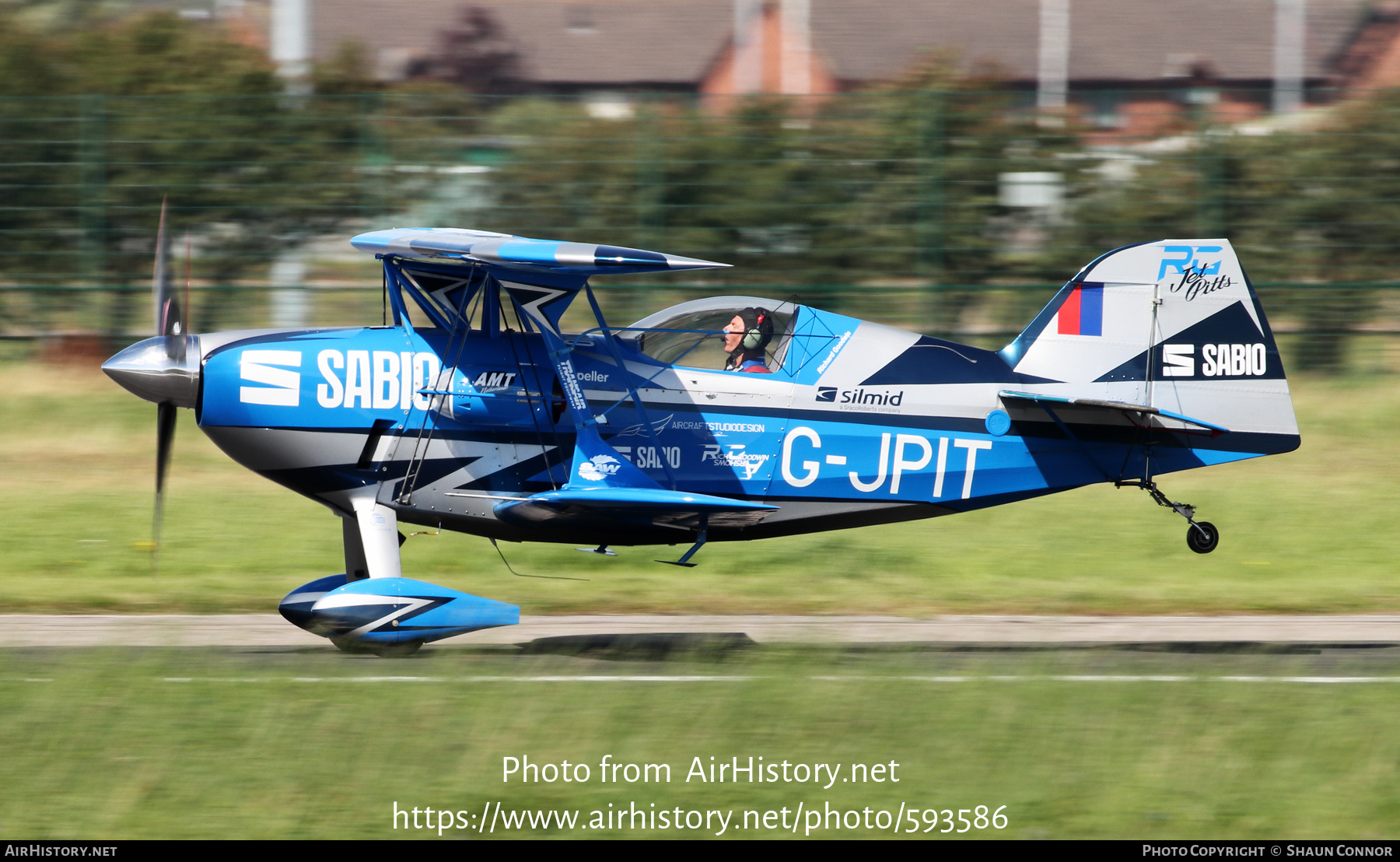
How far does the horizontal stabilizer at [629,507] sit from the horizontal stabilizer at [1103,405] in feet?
6.29

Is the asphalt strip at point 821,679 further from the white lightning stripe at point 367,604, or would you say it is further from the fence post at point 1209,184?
the fence post at point 1209,184

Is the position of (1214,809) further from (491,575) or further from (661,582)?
(491,575)

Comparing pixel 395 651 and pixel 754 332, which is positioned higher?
pixel 754 332

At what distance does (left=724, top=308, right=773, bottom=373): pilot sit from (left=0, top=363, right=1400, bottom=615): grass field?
7.31 ft

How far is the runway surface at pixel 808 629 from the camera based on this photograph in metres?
9.70

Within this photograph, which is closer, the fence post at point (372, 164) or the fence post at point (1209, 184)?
the fence post at point (372, 164)

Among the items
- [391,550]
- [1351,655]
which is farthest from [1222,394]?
[391,550]

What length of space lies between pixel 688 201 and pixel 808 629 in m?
8.26

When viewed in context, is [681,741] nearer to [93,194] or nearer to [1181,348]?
[1181,348]

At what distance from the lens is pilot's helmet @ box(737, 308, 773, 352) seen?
9.62 m

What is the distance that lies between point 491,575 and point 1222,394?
587 centimetres

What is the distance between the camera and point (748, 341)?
9.62 metres

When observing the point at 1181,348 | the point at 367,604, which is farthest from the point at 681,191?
the point at 367,604

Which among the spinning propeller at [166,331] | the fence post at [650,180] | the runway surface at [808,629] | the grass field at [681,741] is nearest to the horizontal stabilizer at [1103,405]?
the runway surface at [808,629]
